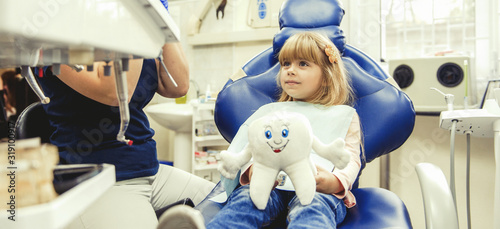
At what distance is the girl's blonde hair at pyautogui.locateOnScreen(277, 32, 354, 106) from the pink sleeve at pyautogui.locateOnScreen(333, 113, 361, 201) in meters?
0.09

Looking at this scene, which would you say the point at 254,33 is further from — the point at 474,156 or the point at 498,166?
the point at 498,166

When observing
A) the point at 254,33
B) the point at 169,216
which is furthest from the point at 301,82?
the point at 254,33

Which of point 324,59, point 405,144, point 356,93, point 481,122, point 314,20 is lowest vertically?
point 405,144

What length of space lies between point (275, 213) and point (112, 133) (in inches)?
18.1

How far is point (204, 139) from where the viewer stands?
2.45 m

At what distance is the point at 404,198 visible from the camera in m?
2.18

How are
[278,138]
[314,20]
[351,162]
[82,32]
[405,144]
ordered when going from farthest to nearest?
1. [405,144]
2. [314,20]
3. [351,162]
4. [278,138]
5. [82,32]

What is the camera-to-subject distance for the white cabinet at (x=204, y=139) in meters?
2.38

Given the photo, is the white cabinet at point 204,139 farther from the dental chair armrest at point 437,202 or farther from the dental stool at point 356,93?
the dental chair armrest at point 437,202

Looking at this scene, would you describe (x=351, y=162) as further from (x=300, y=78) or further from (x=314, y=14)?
(x=314, y=14)

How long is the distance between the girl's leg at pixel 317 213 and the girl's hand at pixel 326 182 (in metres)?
0.02

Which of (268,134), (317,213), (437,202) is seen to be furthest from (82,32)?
(437,202)

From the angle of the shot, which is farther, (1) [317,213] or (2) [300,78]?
(2) [300,78]

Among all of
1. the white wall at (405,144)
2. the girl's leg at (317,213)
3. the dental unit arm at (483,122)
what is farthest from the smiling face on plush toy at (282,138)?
the white wall at (405,144)
